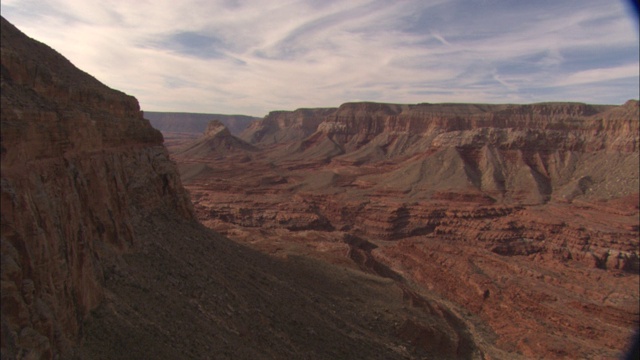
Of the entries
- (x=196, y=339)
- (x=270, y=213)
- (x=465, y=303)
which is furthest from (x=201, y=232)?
(x=270, y=213)

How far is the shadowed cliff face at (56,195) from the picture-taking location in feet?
27.9

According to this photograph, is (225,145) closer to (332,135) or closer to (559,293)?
(332,135)

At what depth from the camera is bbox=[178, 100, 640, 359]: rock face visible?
29500 millimetres

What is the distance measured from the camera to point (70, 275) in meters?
10.5

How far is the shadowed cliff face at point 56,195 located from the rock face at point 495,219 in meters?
14.2

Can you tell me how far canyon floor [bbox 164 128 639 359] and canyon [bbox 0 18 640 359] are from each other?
189 mm

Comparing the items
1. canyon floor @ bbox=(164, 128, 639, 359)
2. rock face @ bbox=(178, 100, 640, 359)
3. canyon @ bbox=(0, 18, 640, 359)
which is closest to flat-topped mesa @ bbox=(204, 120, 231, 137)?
rock face @ bbox=(178, 100, 640, 359)

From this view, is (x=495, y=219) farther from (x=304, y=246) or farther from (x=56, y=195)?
(x=56, y=195)

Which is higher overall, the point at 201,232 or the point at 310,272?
the point at 201,232

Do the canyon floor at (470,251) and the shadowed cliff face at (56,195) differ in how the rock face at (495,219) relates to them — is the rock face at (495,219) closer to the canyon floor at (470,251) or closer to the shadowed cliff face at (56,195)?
the canyon floor at (470,251)

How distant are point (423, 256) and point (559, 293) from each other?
1308cm

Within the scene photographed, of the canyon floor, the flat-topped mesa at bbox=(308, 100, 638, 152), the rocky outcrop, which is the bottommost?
the canyon floor

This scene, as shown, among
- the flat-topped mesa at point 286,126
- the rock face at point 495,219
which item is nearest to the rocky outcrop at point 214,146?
the rock face at point 495,219

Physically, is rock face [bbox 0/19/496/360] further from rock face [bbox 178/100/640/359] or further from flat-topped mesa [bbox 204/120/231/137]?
flat-topped mesa [bbox 204/120/231/137]
